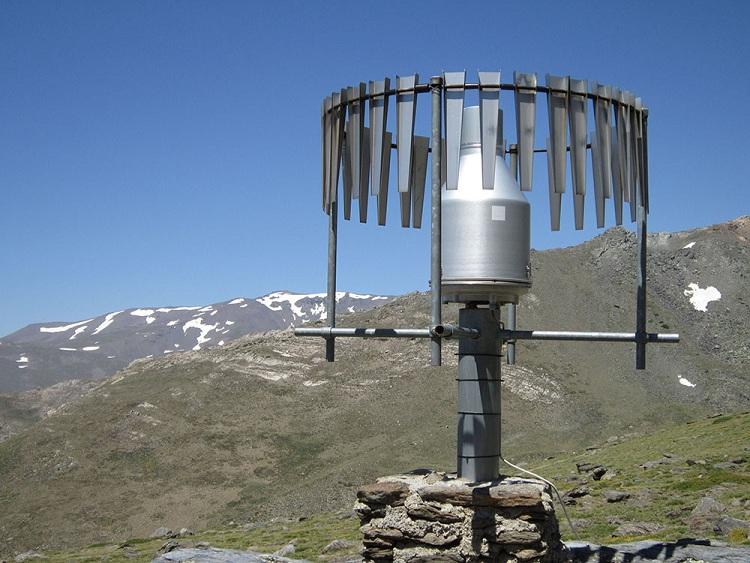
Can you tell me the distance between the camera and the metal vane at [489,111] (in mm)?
10664

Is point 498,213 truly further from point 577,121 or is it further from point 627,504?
point 627,504

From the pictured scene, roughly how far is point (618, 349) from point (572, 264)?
19.4 metres

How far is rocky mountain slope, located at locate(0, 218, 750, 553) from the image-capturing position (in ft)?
158

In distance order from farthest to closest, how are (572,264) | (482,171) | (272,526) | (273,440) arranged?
(572,264) → (273,440) → (272,526) → (482,171)

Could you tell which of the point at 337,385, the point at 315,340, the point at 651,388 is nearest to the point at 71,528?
the point at 337,385

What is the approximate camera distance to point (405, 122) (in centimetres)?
1087

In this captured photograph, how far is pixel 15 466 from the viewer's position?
54969 millimetres

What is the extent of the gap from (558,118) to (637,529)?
14197 mm

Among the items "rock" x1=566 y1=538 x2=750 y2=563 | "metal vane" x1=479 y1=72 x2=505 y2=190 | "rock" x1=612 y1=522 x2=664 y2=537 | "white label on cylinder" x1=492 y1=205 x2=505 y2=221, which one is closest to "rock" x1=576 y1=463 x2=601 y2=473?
"rock" x1=612 y1=522 x2=664 y2=537

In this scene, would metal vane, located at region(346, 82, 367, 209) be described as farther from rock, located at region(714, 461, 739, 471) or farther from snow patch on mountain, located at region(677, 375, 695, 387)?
snow patch on mountain, located at region(677, 375, 695, 387)

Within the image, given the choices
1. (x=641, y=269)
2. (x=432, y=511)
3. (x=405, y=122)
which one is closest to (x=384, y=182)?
(x=405, y=122)

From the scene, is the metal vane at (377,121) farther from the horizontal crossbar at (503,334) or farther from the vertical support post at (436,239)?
the horizontal crossbar at (503,334)

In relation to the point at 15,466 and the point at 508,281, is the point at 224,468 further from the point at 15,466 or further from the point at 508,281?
the point at 508,281

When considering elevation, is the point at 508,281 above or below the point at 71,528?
above
